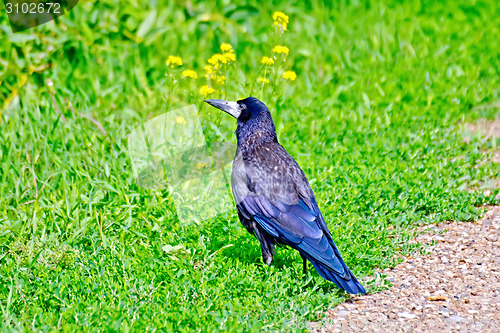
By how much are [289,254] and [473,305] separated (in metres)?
1.32

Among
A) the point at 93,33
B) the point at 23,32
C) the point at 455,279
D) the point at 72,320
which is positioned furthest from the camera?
the point at 93,33

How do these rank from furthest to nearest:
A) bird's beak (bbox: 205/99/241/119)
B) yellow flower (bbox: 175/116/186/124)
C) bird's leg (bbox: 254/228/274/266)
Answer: yellow flower (bbox: 175/116/186/124), bird's beak (bbox: 205/99/241/119), bird's leg (bbox: 254/228/274/266)

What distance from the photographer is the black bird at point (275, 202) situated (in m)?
4.27

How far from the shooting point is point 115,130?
20.4 ft

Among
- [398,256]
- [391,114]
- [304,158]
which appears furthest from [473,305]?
[391,114]

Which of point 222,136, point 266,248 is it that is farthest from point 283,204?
point 222,136

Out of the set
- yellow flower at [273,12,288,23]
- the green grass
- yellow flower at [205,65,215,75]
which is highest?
yellow flower at [273,12,288,23]

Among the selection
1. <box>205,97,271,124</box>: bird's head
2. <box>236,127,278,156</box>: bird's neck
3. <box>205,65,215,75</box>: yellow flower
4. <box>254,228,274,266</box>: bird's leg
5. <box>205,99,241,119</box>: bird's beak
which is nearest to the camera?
<box>254,228,274,266</box>: bird's leg

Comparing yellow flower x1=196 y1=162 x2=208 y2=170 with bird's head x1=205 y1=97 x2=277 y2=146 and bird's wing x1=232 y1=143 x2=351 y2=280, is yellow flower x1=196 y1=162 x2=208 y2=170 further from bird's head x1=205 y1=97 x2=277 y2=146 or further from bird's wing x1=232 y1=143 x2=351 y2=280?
bird's wing x1=232 y1=143 x2=351 y2=280

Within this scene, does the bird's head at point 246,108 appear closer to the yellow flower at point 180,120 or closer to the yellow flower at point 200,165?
the yellow flower at point 200,165

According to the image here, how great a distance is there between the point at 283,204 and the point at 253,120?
754 millimetres

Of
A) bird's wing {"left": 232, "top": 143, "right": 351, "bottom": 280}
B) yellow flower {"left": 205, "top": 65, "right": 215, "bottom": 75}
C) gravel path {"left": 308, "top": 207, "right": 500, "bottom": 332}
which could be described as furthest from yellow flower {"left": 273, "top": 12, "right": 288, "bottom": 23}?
gravel path {"left": 308, "top": 207, "right": 500, "bottom": 332}

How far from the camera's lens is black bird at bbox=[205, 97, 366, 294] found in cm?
427

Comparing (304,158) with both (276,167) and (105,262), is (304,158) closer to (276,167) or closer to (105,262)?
(276,167)
